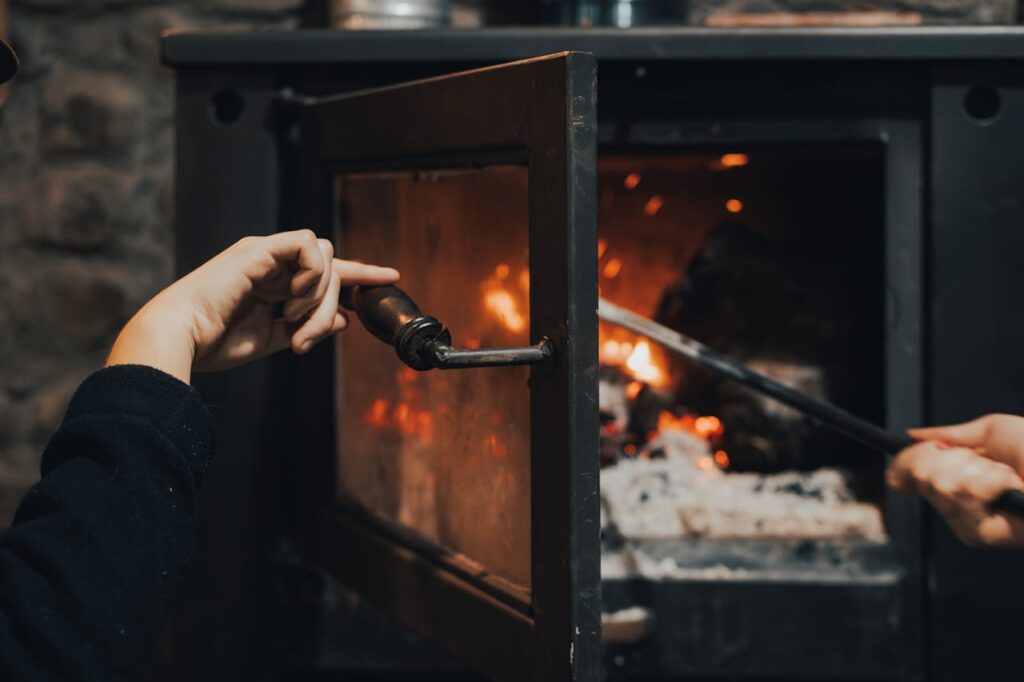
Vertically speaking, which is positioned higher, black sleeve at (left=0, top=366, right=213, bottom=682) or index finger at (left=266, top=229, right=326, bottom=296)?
index finger at (left=266, top=229, right=326, bottom=296)

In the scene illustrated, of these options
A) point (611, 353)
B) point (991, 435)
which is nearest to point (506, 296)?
point (991, 435)

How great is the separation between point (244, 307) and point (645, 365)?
87cm

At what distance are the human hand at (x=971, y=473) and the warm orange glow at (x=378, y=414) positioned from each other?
601 millimetres

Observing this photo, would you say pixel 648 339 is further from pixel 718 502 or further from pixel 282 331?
pixel 282 331

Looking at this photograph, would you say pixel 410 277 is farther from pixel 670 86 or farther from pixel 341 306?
pixel 670 86

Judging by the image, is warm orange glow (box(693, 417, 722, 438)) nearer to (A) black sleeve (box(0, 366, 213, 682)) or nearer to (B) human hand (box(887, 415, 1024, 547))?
(B) human hand (box(887, 415, 1024, 547))

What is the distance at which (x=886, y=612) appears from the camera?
1.41 meters

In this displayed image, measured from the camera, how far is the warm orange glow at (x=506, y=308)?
3.46 feet

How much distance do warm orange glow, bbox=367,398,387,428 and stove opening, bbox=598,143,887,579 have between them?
0.37m

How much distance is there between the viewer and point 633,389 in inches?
68.3

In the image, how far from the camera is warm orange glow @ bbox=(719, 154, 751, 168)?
60.5 inches

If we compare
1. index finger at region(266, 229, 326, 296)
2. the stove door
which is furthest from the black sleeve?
the stove door

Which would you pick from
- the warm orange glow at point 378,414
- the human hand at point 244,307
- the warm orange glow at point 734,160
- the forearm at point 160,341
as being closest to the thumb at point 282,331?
the human hand at point 244,307

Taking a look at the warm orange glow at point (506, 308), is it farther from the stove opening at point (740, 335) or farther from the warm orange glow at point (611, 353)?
the warm orange glow at point (611, 353)
